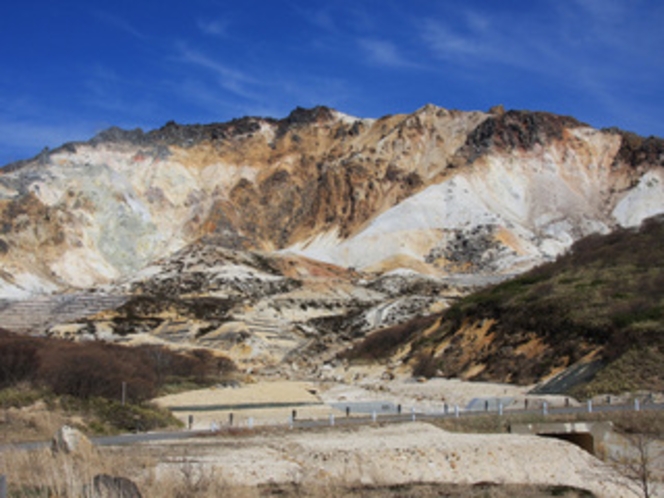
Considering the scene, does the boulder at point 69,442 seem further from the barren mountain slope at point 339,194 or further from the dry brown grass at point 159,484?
the barren mountain slope at point 339,194

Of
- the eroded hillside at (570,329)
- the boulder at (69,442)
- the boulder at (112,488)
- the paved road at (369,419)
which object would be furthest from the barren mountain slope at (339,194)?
the boulder at (112,488)

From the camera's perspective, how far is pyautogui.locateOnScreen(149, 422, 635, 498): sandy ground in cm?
1720

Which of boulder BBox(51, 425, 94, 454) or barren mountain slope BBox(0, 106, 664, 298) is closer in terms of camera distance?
boulder BBox(51, 425, 94, 454)

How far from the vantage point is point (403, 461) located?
61.2ft

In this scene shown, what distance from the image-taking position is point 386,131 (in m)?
165

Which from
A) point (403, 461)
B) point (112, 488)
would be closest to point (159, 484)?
point (112, 488)

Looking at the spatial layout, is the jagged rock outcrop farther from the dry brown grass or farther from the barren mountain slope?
the dry brown grass

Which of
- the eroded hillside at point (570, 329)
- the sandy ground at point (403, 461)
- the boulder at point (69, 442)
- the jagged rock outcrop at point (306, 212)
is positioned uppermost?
the jagged rock outcrop at point (306, 212)

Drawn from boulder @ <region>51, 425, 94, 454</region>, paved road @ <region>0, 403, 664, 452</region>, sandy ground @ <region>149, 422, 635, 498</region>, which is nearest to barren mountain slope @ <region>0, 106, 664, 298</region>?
paved road @ <region>0, 403, 664, 452</region>

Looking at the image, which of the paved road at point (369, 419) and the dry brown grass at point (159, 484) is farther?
the paved road at point (369, 419)

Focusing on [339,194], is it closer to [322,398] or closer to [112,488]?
[322,398]

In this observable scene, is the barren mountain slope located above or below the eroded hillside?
above

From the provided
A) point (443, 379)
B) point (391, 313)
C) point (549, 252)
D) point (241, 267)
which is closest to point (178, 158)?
point (241, 267)

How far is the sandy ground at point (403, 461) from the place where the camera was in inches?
677
